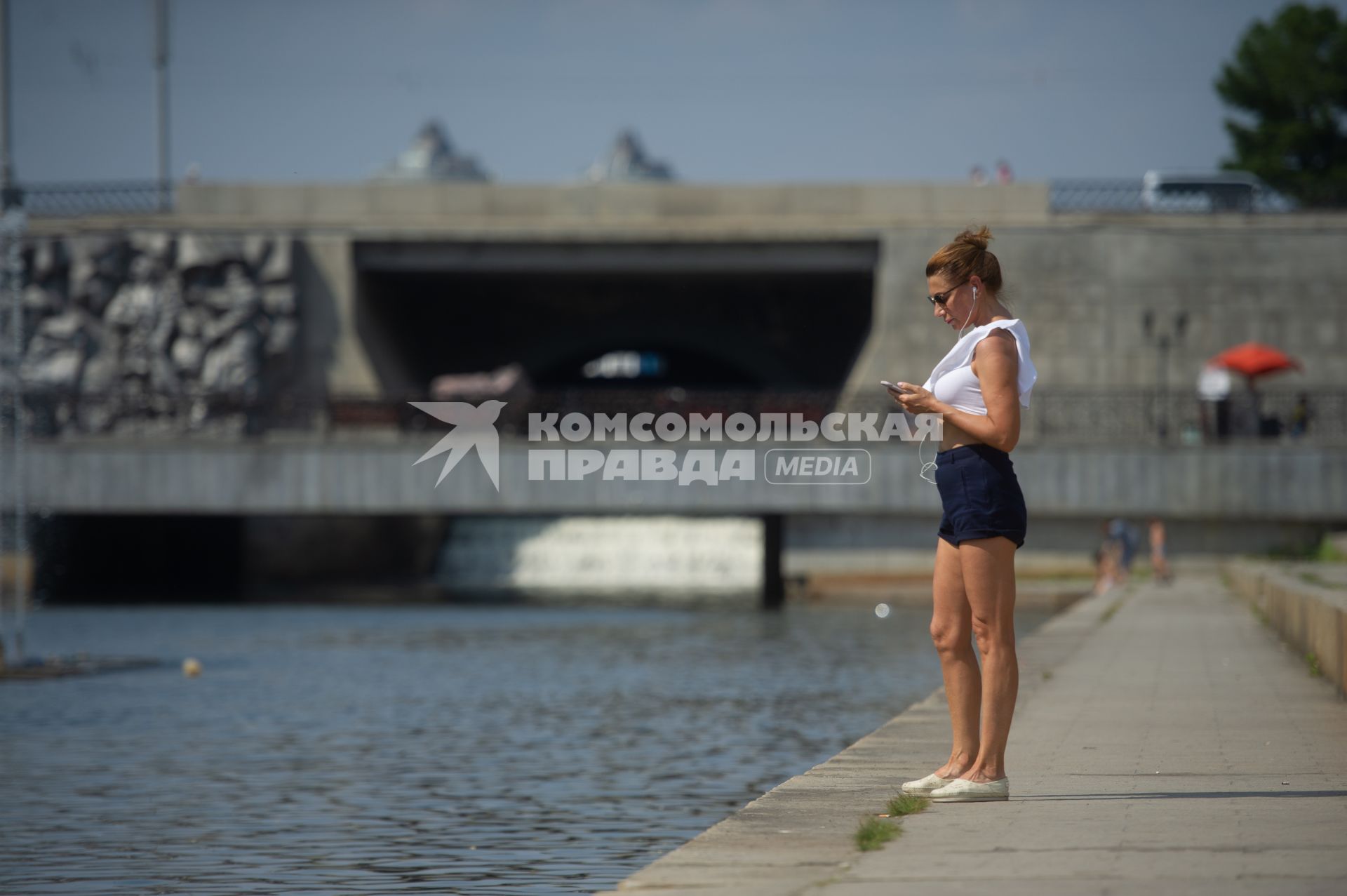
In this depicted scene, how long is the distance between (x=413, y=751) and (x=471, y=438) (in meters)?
23.1

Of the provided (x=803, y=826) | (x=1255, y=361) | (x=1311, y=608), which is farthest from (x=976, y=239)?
(x=1255, y=361)

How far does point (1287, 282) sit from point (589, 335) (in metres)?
20.2

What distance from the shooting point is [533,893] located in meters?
6.95

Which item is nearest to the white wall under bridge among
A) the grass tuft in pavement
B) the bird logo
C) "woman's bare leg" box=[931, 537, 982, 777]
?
the bird logo

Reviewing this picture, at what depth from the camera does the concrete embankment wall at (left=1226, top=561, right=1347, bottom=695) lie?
10992mm

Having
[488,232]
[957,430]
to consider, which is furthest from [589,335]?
[957,430]

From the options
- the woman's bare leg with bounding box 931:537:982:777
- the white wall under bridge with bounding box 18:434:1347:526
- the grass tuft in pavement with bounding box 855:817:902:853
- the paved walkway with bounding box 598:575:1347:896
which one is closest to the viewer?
the paved walkway with bounding box 598:575:1347:896

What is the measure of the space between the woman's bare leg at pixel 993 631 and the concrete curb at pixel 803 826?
478 mm

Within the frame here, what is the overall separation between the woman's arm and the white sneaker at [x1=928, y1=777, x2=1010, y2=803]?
4.12 feet

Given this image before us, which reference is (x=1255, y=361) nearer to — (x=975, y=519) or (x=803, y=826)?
(x=975, y=519)

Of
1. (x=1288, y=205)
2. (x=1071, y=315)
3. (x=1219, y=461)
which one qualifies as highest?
(x=1288, y=205)

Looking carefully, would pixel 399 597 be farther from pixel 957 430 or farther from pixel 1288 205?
pixel 957 430

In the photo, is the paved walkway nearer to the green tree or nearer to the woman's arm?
the woman's arm

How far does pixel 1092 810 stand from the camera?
243 inches
